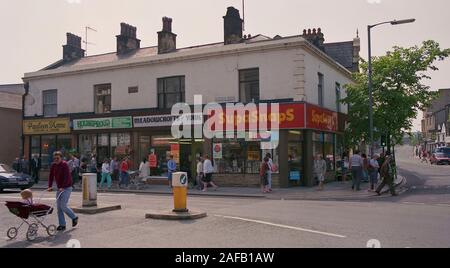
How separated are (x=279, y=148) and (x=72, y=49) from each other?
1985 cm

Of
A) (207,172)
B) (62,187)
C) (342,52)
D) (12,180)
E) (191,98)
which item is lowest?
(12,180)

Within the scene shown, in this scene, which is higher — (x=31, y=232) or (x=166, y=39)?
(x=166, y=39)

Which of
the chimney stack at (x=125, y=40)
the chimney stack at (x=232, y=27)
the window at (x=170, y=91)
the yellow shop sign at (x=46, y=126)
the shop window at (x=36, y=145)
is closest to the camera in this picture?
the window at (x=170, y=91)

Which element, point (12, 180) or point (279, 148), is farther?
point (279, 148)

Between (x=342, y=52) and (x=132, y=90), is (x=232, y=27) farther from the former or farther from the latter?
(x=342, y=52)

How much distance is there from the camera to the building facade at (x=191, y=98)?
2264cm

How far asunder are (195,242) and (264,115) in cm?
1421

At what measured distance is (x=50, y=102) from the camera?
3017 cm

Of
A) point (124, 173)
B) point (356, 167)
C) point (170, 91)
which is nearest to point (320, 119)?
point (356, 167)

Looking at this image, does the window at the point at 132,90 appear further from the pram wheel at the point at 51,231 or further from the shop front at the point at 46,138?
the pram wheel at the point at 51,231

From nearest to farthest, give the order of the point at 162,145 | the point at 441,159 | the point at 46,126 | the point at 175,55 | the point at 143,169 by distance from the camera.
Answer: the point at 143,169 → the point at 175,55 → the point at 162,145 → the point at 46,126 → the point at 441,159

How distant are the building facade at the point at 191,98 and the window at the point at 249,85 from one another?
52 millimetres

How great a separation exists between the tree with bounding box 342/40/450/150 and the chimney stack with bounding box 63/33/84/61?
66.6 feet

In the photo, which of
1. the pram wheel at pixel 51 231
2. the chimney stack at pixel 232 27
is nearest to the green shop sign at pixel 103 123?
the chimney stack at pixel 232 27
